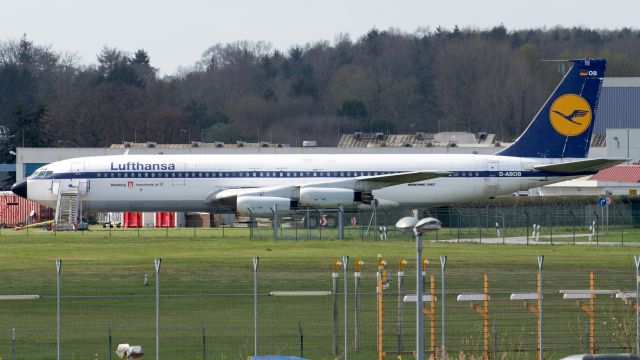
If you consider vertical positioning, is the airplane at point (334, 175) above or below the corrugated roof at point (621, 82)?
below

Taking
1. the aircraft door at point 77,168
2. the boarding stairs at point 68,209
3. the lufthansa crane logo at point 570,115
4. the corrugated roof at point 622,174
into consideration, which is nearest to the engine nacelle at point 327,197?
the aircraft door at point 77,168

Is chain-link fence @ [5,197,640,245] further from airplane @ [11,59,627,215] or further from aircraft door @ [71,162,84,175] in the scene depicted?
aircraft door @ [71,162,84,175]

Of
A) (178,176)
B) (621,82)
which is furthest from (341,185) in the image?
(621,82)

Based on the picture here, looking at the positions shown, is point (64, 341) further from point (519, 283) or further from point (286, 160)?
point (286, 160)

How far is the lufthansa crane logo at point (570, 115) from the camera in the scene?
208 ft

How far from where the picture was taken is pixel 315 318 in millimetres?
27312

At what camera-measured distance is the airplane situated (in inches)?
2363

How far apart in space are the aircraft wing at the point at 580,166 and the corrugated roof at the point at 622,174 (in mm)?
22834

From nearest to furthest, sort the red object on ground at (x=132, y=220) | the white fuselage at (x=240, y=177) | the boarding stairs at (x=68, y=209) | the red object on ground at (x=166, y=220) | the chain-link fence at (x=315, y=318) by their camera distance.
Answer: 1. the chain-link fence at (x=315, y=318)
2. the boarding stairs at (x=68, y=209)
3. the white fuselage at (x=240, y=177)
4. the red object on ground at (x=132, y=220)
5. the red object on ground at (x=166, y=220)

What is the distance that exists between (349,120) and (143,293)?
326 ft

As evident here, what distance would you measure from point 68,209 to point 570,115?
2411cm

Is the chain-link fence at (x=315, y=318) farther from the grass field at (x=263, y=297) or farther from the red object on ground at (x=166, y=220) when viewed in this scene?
the red object on ground at (x=166, y=220)

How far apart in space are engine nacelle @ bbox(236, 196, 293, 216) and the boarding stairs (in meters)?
7.47

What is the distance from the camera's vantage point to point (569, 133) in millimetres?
63344
